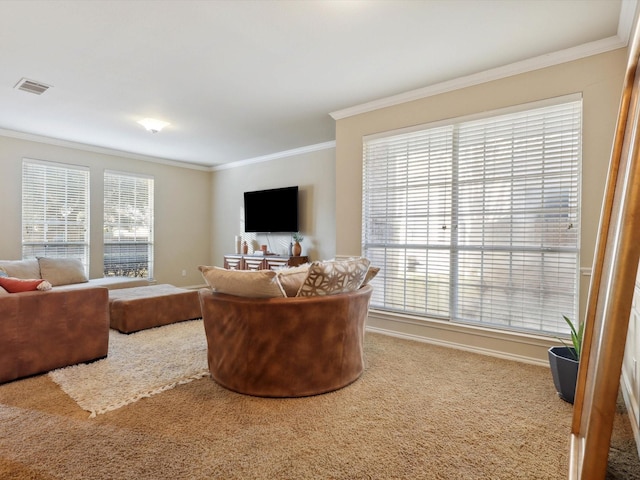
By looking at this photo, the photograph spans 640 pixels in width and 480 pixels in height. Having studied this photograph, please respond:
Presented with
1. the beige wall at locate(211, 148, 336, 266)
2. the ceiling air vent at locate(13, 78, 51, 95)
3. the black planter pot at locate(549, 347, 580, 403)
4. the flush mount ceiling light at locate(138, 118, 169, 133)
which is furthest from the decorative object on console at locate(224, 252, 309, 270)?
the black planter pot at locate(549, 347, 580, 403)

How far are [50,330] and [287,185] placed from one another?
4.25 metres

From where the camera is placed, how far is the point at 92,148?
579 centimetres

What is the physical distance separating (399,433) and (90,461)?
1474 mm

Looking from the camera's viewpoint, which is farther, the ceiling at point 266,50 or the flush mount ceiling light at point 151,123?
the flush mount ceiling light at point 151,123

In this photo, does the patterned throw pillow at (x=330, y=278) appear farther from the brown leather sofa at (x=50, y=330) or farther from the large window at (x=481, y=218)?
the brown leather sofa at (x=50, y=330)

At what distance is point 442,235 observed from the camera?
3484mm

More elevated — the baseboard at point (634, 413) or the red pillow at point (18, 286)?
the red pillow at point (18, 286)

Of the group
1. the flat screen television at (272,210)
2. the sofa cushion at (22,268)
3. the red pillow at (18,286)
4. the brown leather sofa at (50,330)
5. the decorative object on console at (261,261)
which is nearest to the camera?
the brown leather sofa at (50,330)

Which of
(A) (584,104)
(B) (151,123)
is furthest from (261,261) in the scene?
(A) (584,104)

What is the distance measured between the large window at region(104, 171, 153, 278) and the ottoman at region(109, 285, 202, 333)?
6.95ft

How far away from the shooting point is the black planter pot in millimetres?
2146

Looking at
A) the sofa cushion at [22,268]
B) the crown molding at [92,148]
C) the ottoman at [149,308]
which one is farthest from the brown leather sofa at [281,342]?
the crown molding at [92,148]

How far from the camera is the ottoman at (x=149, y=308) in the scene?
3.70 m

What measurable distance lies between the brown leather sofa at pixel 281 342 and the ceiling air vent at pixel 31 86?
2.93 meters
